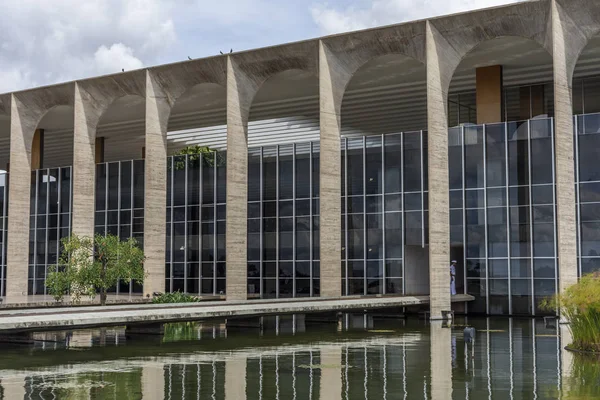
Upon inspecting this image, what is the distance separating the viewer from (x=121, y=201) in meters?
43.2

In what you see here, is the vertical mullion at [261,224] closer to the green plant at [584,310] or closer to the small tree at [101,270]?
the small tree at [101,270]

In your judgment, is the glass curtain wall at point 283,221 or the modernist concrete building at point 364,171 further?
the glass curtain wall at point 283,221

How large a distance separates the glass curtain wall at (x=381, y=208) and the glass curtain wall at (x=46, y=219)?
1673cm

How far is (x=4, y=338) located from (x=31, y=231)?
26.0 m

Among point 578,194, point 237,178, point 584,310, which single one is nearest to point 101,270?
point 237,178

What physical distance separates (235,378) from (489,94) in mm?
23069

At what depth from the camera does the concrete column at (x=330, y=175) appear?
32750 millimetres

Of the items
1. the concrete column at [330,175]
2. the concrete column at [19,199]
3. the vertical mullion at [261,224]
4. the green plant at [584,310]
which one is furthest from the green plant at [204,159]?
the green plant at [584,310]

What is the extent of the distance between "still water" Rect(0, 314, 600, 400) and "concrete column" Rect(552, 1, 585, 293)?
3597 millimetres

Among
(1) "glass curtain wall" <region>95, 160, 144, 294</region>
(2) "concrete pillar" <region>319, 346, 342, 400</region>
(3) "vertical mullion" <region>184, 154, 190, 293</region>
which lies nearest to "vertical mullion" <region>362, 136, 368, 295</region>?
(3) "vertical mullion" <region>184, 154, 190, 293</region>

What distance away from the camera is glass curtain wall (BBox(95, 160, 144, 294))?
4244 centimetres

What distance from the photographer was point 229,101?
35.1 metres

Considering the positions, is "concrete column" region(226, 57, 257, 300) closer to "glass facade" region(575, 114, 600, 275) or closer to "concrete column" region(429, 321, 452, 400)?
"concrete column" region(429, 321, 452, 400)

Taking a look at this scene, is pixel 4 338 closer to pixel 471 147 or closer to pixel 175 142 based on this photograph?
pixel 471 147
